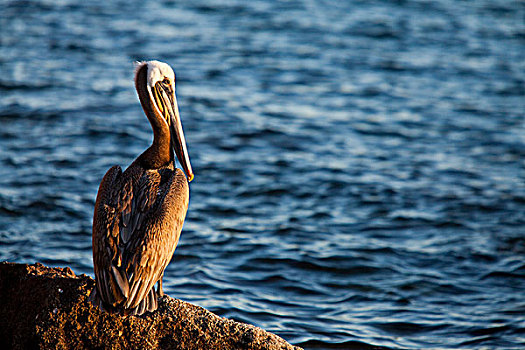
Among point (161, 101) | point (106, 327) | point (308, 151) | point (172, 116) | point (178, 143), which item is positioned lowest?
point (308, 151)

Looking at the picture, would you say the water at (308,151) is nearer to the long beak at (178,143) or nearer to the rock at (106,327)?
the long beak at (178,143)

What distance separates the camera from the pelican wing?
4.70 meters

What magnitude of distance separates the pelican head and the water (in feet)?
5.55

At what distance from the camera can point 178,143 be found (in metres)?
5.89

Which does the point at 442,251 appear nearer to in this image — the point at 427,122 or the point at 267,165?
the point at 267,165

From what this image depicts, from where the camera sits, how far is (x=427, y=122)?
37.7ft

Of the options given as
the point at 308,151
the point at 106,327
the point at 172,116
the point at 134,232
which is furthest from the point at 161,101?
the point at 308,151

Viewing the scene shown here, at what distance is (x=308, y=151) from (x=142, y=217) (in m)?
5.61

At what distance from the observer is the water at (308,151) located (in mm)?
7371

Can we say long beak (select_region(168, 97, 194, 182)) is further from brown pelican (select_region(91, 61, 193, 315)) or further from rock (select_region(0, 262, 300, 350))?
rock (select_region(0, 262, 300, 350))

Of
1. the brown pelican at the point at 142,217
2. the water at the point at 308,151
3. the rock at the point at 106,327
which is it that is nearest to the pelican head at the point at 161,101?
the brown pelican at the point at 142,217

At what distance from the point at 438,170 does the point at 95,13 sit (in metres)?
8.78

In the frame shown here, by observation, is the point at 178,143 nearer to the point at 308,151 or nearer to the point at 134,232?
the point at 134,232

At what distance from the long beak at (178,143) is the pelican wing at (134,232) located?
13.6 inches
